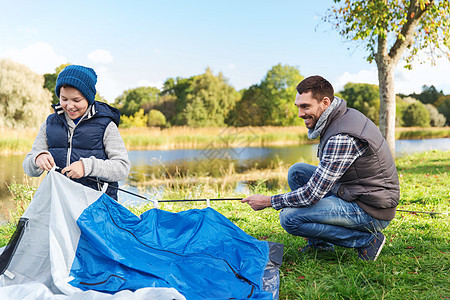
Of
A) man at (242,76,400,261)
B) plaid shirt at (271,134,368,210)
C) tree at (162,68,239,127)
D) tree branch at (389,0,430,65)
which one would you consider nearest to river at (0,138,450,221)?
tree branch at (389,0,430,65)

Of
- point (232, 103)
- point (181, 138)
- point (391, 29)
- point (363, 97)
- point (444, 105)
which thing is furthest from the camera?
point (363, 97)

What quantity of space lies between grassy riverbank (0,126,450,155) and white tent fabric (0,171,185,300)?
11114 millimetres

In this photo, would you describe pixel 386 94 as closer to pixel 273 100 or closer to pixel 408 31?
pixel 408 31

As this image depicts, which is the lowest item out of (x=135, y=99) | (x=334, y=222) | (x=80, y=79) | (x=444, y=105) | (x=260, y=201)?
(x=334, y=222)

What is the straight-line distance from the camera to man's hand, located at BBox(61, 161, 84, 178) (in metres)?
2.16

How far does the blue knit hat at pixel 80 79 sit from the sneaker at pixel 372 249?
2168 millimetres

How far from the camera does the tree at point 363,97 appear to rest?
30119 millimetres

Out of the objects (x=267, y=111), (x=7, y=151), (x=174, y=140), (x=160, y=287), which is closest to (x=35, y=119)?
(x=7, y=151)

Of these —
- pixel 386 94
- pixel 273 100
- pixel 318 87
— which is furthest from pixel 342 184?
pixel 273 100

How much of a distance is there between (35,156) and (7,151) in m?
11.0

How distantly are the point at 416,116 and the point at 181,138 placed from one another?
754 inches

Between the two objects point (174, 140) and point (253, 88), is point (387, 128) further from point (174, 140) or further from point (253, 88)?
point (253, 88)

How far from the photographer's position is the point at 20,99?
57.4 feet

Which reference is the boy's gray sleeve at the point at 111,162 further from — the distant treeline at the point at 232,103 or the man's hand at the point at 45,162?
the distant treeline at the point at 232,103
